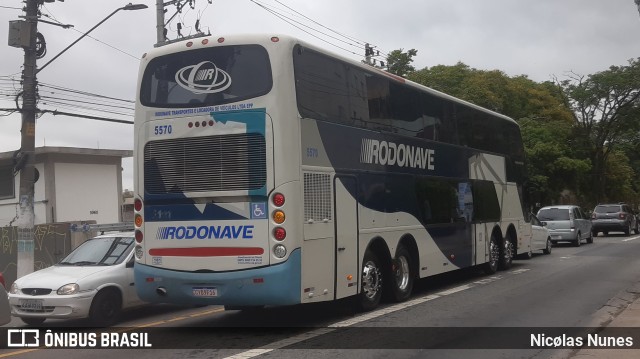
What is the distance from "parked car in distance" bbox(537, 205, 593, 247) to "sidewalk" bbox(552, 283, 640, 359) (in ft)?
40.9

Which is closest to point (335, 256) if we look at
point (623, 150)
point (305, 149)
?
point (305, 149)

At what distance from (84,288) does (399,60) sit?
30.8 metres

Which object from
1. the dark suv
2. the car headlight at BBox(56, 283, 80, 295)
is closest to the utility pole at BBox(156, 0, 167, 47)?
the car headlight at BBox(56, 283, 80, 295)

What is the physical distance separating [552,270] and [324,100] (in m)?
10.3

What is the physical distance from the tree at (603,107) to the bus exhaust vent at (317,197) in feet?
133

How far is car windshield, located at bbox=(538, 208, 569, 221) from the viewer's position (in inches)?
1053

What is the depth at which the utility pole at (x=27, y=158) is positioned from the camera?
50.5 feet

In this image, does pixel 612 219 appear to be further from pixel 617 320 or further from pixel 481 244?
pixel 617 320

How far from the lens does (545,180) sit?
3844 cm

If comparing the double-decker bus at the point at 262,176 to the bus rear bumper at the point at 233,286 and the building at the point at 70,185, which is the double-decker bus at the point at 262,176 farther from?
the building at the point at 70,185

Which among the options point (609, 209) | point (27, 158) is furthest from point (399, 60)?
point (27, 158)

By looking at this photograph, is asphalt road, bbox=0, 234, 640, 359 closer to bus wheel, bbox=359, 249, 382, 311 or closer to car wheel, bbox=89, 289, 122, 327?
bus wheel, bbox=359, 249, 382, 311

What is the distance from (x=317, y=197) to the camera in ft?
30.3

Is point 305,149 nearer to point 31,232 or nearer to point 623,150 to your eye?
point 31,232
